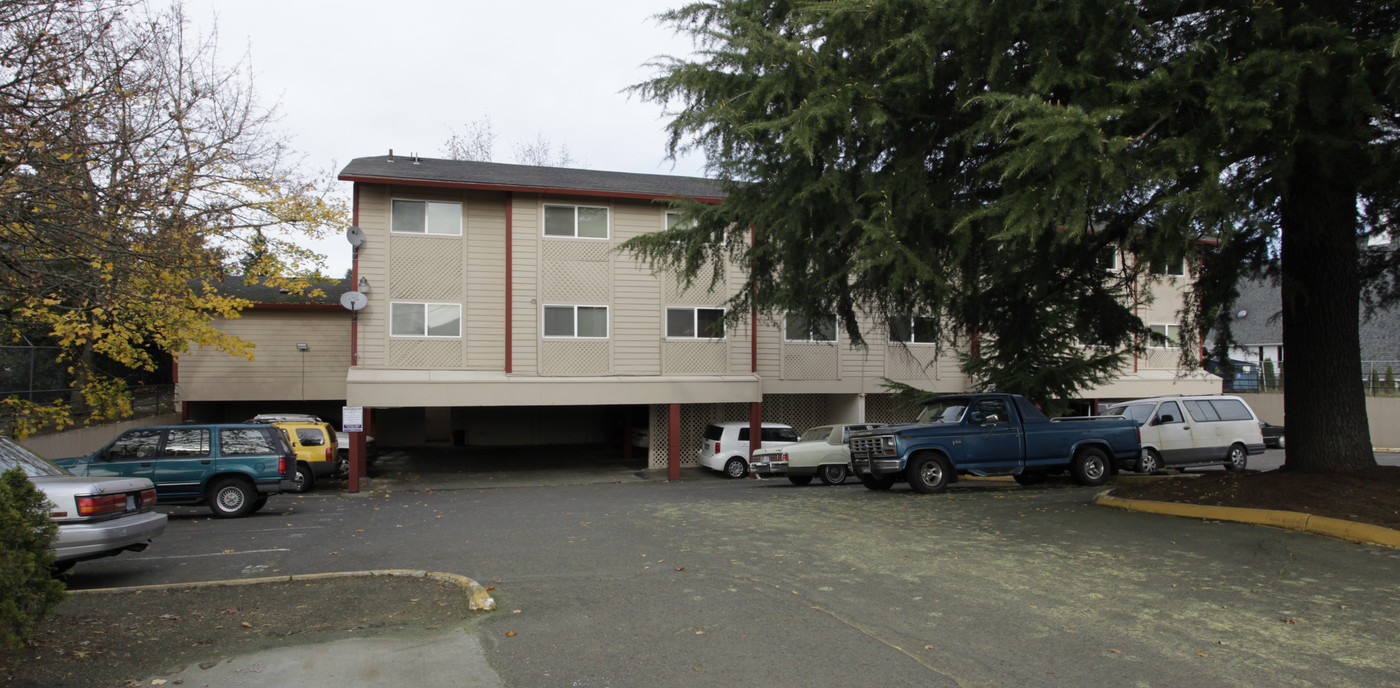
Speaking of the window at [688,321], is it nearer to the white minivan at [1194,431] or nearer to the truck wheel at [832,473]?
the truck wheel at [832,473]

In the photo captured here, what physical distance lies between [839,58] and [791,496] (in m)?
8.46

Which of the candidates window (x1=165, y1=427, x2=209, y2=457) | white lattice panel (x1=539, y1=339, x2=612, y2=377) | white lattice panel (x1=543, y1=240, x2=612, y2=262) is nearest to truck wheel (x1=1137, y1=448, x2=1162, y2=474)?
white lattice panel (x1=539, y1=339, x2=612, y2=377)

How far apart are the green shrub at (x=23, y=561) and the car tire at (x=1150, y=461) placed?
757 inches

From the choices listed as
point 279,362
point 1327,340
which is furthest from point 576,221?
point 1327,340

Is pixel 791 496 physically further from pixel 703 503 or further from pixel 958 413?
pixel 958 413

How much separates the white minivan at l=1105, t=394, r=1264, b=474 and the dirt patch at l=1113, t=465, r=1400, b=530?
7389 mm

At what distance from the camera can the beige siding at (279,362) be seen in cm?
2706

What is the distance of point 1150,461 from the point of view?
62.2 ft

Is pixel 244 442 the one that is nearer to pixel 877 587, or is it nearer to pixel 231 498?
pixel 231 498

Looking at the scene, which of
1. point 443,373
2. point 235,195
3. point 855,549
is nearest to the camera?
point 855,549

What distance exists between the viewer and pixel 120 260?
34.8 ft

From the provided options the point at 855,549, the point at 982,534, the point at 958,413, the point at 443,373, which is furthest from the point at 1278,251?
the point at 443,373

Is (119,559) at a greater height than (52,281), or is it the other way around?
(52,281)

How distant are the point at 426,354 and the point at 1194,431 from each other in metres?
18.9
